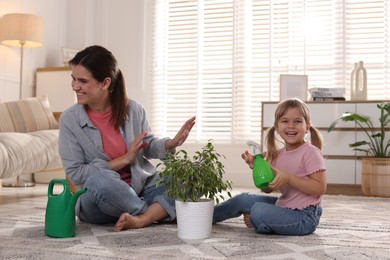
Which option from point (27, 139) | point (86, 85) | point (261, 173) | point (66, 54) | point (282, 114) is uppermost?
point (66, 54)

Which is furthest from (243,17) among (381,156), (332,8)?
(381,156)

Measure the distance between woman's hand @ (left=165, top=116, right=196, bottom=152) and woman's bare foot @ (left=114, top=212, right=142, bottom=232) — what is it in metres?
0.33

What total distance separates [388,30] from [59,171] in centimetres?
325

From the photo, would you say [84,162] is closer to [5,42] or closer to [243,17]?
[5,42]

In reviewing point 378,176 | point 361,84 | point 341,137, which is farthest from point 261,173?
point 361,84

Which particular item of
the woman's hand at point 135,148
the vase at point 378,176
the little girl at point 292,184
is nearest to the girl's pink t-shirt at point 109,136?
the woman's hand at point 135,148

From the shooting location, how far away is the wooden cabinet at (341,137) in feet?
12.4

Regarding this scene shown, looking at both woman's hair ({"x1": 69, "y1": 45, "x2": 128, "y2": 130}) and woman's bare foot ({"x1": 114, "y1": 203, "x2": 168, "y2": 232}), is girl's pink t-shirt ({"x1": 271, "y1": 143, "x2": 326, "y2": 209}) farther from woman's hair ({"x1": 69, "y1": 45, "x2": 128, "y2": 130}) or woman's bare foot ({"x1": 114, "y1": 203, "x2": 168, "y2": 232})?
woman's hair ({"x1": 69, "y1": 45, "x2": 128, "y2": 130})

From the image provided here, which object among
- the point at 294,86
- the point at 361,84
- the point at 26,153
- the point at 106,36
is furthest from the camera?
the point at 106,36

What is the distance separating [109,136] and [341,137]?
2.32 m

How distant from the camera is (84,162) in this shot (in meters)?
2.02

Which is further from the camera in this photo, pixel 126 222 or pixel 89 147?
pixel 89 147

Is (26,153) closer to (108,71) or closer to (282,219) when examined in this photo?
(108,71)

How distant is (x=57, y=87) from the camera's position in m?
4.64
